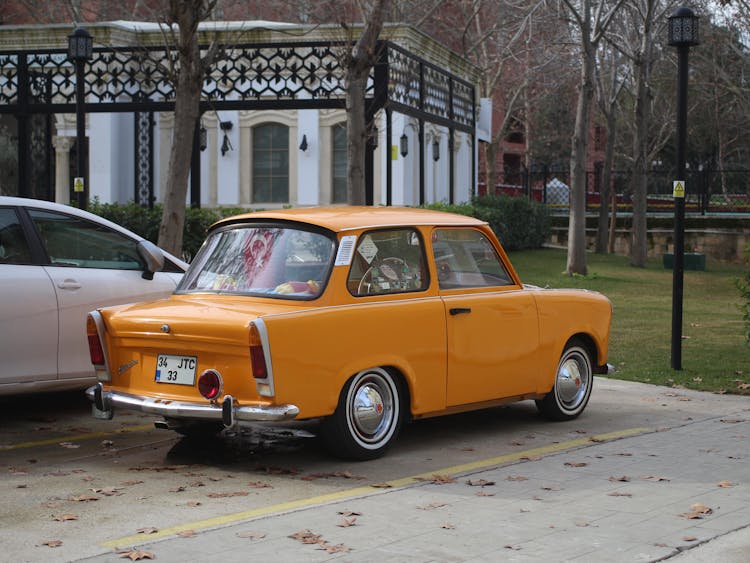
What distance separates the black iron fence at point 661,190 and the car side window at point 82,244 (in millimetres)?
25281

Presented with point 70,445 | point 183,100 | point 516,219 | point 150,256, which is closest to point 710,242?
point 516,219

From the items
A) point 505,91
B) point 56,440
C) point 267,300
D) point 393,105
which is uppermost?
point 505,91

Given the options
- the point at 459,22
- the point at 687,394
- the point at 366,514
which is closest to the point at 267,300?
the point at 366,514

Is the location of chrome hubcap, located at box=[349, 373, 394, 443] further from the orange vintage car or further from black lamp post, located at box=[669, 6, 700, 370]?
black lamp post, located at box=[669, 6, 700, 370]

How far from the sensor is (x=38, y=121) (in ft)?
105

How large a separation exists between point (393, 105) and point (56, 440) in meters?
11.9

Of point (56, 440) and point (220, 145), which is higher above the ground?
point (220, 145)

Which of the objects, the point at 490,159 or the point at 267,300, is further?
the point at 490,159

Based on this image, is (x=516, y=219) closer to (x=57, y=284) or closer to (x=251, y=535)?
(x=57, y=284)

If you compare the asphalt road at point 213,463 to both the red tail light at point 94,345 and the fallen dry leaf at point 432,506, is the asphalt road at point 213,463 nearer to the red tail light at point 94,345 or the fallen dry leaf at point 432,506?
the fallen dry leaf at point 432,506

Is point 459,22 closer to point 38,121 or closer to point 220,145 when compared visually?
point 220,145

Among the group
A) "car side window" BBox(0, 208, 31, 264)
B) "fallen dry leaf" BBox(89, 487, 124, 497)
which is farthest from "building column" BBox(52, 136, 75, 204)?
"fallen dry leaf" BBox(89, 487, 124, 497)

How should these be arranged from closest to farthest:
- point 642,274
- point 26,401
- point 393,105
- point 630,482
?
point 630,482, point 26,401, point 393,105, point 642,274

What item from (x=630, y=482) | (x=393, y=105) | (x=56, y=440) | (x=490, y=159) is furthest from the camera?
(x=490, y=159)
